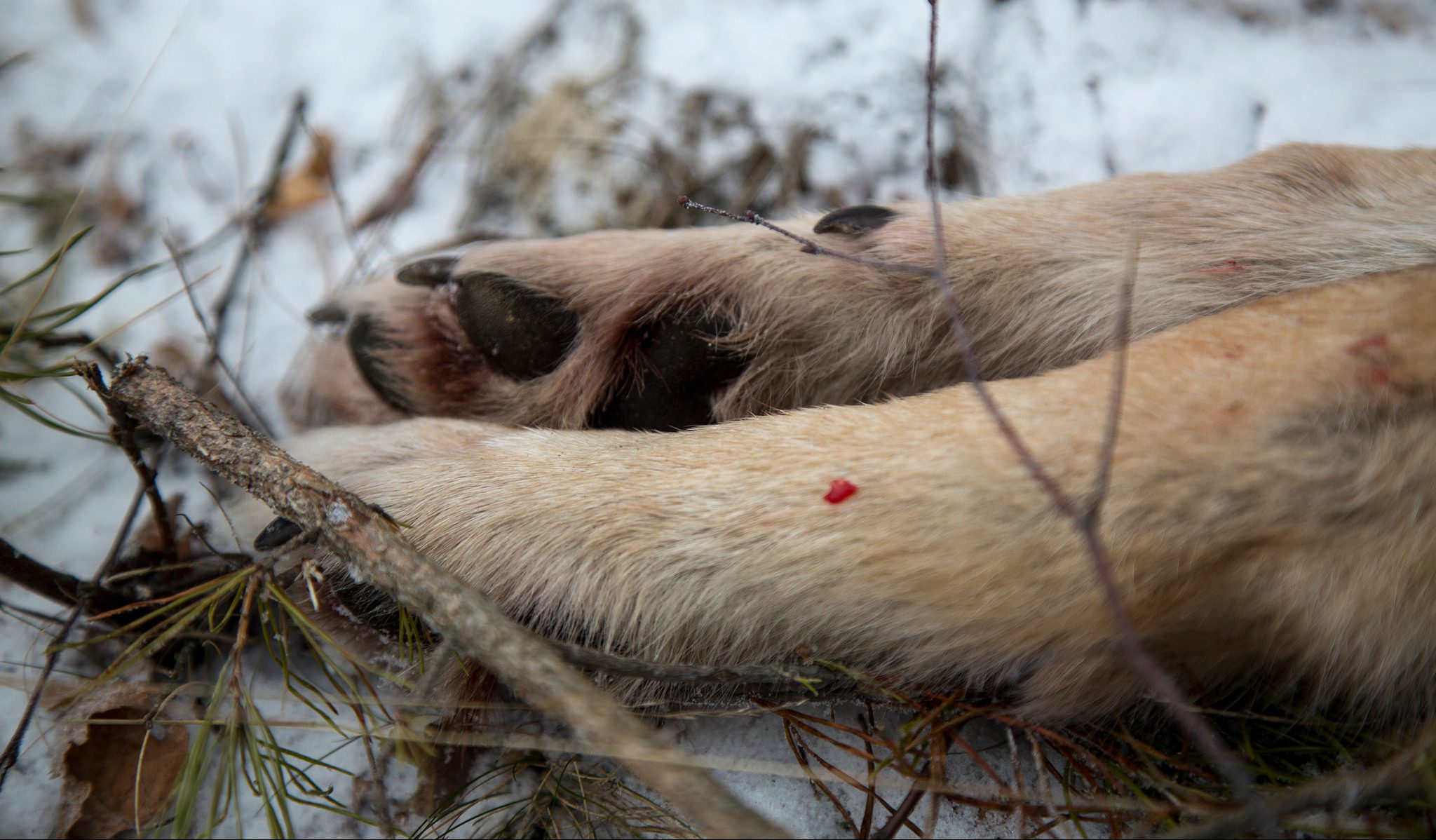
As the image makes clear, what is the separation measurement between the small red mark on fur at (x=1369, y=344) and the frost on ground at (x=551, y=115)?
1.37 m

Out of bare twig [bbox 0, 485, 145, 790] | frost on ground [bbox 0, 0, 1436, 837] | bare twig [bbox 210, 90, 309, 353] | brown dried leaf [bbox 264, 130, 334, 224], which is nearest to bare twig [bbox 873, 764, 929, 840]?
bare twig [bbox 0, 485, 145, 790]

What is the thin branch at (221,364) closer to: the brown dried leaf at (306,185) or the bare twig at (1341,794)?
the brown dried leaf at (306,185)

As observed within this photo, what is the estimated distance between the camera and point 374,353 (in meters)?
1.78

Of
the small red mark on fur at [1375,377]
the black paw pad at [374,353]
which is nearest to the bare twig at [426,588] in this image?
the black paw pad at [374,353]

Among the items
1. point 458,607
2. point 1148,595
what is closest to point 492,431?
point 458,607

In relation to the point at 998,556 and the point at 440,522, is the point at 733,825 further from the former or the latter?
the point at 440,522

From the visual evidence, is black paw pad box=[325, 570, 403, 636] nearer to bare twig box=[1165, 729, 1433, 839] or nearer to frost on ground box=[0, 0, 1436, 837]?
frost on ground box=[0, 0, 1436, 837]

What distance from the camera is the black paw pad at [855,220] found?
163 cm

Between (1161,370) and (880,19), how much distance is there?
1811mm

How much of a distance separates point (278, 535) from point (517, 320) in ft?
1.84

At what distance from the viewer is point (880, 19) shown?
2.66 metres

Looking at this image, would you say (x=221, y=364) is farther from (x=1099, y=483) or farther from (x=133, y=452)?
(x=1099, y=483)

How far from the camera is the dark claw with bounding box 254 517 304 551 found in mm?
1473

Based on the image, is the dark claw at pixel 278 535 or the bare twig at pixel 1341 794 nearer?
the bare twig at pixel 1341 794
